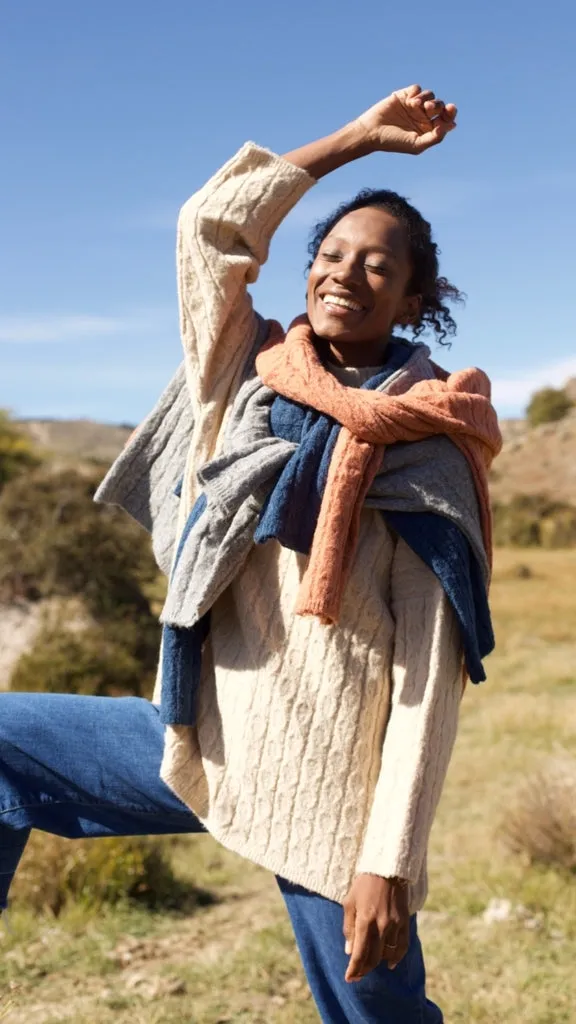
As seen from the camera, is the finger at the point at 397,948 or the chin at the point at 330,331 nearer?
the finger at the point at 397,948

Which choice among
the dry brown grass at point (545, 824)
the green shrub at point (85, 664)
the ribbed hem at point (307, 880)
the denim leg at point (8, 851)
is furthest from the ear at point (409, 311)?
the green shrub at point (85, 664)

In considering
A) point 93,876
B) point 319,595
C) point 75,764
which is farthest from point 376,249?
point 93,876

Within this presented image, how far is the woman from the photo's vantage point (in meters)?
2.20

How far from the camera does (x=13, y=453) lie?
21.8 metres

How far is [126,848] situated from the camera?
5250 mm

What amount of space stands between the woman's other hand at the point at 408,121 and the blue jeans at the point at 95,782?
139 cm

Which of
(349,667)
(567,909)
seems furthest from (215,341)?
(567,909)

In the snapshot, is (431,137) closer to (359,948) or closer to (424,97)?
(424,97)

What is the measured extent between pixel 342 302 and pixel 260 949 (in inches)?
117

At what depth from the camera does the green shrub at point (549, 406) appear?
190 ft

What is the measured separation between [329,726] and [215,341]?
851 mm

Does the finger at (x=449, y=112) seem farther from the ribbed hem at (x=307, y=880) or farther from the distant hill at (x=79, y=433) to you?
the distant hill at (x=79, y=433)

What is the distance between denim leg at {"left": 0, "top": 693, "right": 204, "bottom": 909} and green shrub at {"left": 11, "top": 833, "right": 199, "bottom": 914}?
2.58m

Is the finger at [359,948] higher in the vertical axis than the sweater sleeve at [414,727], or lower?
lower
